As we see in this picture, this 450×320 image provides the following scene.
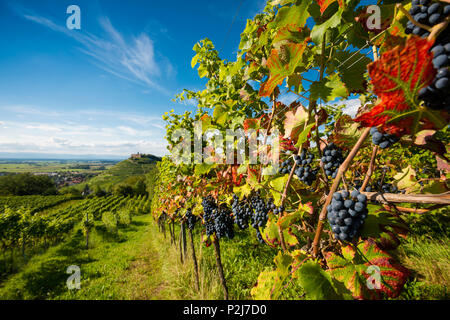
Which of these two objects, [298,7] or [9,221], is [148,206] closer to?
[9,221]

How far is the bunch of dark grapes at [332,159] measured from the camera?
1.01 metres

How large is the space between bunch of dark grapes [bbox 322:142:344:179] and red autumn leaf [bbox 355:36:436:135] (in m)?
0.37

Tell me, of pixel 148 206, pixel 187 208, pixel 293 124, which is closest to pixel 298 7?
pixel 293 124

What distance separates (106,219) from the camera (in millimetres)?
23406

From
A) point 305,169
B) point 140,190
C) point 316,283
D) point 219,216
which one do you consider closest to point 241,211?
point 219,216

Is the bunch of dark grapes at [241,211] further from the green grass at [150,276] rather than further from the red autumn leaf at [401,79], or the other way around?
the green grass at [150,276]

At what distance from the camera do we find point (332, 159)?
3.33 ft

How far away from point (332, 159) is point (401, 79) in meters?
0.54

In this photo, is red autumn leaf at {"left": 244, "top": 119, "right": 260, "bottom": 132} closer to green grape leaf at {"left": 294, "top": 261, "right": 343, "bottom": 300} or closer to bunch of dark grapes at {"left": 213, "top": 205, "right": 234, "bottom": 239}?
green grape leaf at {"left": 294, "top": 261, "right": 343, "bottom": 300}

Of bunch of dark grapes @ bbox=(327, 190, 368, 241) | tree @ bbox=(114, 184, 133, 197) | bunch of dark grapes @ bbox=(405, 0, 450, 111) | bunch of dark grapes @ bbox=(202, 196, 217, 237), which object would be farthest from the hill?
bunch of dark grapes @ bbox=(405, 0, 450, 111)

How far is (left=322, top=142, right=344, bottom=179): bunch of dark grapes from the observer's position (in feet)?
3.32

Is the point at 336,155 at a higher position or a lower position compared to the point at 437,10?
lower

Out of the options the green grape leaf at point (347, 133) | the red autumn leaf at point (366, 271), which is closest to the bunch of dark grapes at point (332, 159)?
the green grape leaf at point (347, 133)
